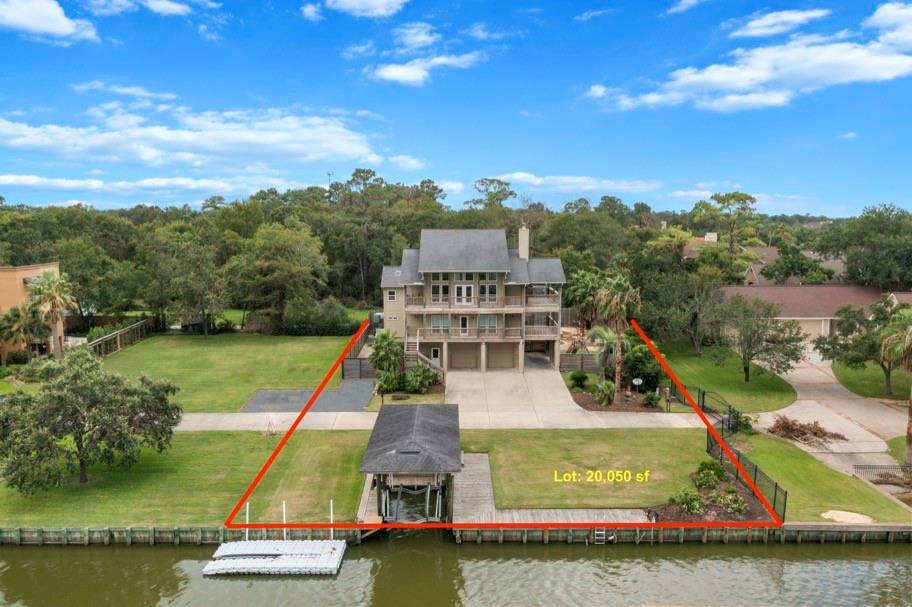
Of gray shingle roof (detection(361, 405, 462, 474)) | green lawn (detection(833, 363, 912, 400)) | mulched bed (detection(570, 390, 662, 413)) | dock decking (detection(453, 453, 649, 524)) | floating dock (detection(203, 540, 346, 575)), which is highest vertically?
gray shingle roof (detection(361, 405, 462, 474))

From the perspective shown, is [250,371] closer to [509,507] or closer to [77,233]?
[509,507]

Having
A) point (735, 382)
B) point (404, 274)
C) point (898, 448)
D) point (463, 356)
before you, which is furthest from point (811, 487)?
point (404, 274)

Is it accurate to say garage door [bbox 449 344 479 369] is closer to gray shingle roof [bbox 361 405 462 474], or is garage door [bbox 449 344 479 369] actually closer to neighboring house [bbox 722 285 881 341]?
gray shingle roof [bbox 361 405 462 474]

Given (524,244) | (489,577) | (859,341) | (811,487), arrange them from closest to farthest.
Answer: (489,577) < (811,487) < (859,341) < (524,244)

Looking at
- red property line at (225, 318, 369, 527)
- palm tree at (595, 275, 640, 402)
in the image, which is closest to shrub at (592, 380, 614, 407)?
palm tree at (595, 275, 640, 402)

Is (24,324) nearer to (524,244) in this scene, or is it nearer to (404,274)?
(404,274)


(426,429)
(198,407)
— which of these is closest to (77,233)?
(198,407)
